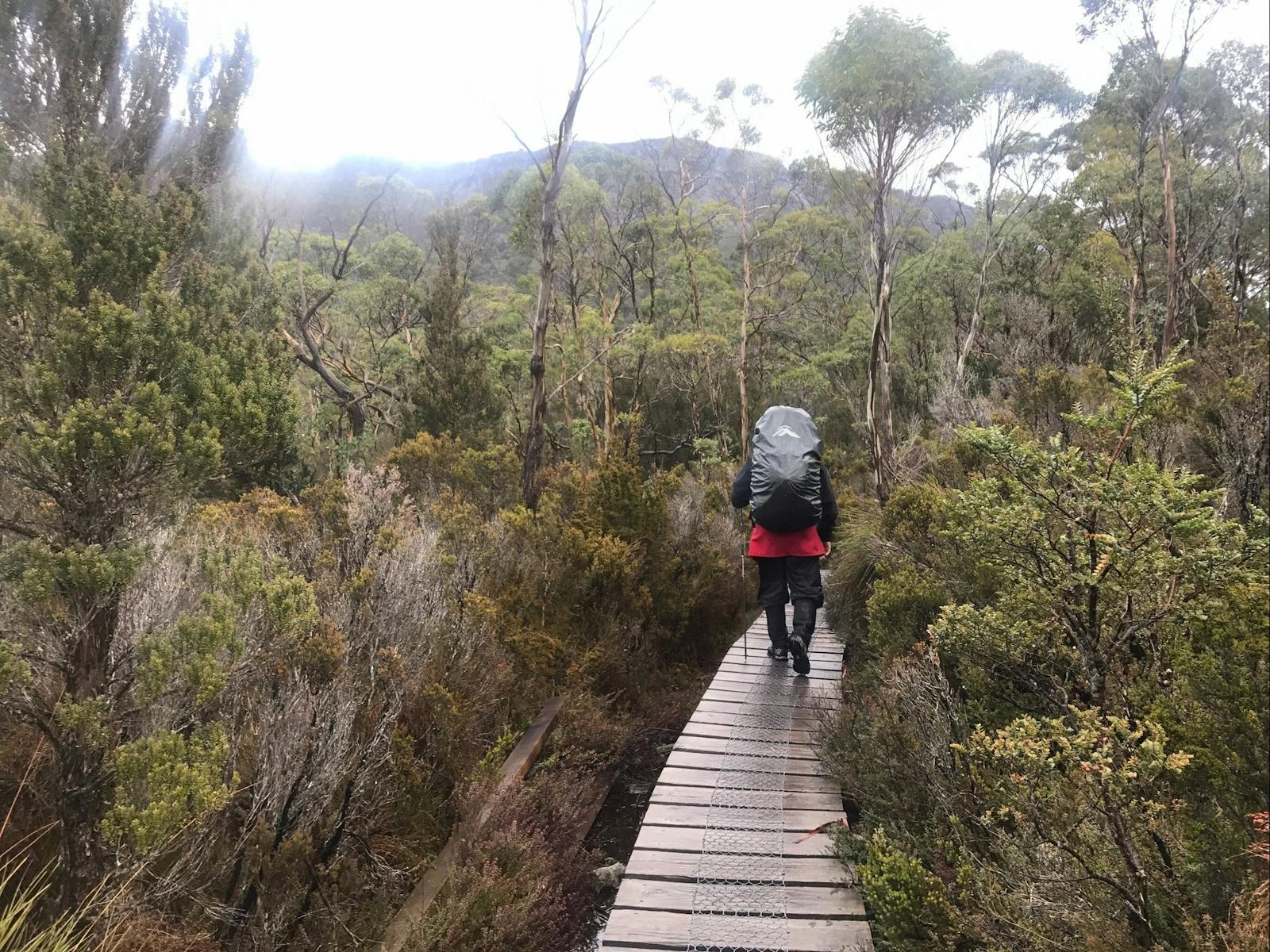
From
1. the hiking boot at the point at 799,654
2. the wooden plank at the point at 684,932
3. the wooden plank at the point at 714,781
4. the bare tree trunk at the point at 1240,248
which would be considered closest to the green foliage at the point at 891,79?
the hiking boot at the point at 799,654

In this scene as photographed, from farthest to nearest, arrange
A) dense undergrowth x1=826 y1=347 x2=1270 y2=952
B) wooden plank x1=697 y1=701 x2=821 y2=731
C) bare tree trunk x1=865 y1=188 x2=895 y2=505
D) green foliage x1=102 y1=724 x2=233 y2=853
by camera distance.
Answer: bare tree trunk x1=865 y1=188 x2=895 y2=505 → wooden plank x1=697 y1=701 x2=821 y2=731 → green foliage x1=102 y1=724 x2=233 y2=853 → dense undergrowth x1=826 y1=347 x2=1270 y2=952

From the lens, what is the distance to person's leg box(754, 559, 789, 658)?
4555mm

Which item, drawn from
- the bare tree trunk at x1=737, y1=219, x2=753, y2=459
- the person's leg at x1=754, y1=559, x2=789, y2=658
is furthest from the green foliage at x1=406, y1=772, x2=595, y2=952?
the bare tree trunk at x1=737, y1=219, x2=753, y2=459

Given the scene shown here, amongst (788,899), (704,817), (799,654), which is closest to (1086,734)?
(788,899)

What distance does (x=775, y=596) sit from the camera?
15.1ft

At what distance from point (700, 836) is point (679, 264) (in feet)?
57.2

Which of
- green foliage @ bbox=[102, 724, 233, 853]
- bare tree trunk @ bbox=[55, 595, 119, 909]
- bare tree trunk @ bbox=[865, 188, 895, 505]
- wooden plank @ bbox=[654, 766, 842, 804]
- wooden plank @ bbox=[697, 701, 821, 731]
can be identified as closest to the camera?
green foliage @ bbox=[102, 724, 233, 853]

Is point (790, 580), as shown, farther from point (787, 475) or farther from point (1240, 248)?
point (1240, 248)

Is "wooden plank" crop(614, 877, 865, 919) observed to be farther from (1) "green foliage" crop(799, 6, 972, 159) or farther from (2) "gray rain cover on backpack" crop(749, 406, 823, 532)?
(1) "green foliage" crop(799, 6, 972, 159)

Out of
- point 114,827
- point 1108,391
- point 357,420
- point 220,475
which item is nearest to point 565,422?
point 357,420

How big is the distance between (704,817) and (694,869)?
0.36m

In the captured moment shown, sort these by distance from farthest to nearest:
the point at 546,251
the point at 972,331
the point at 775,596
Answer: the point at 972,331 → the point at 546,251 → the point at 775,596

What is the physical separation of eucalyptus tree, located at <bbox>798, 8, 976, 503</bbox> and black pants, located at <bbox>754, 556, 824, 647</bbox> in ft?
7.77

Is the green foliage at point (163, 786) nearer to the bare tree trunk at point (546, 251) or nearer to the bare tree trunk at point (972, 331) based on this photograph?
the bare tree trunk at point (546, 251)
